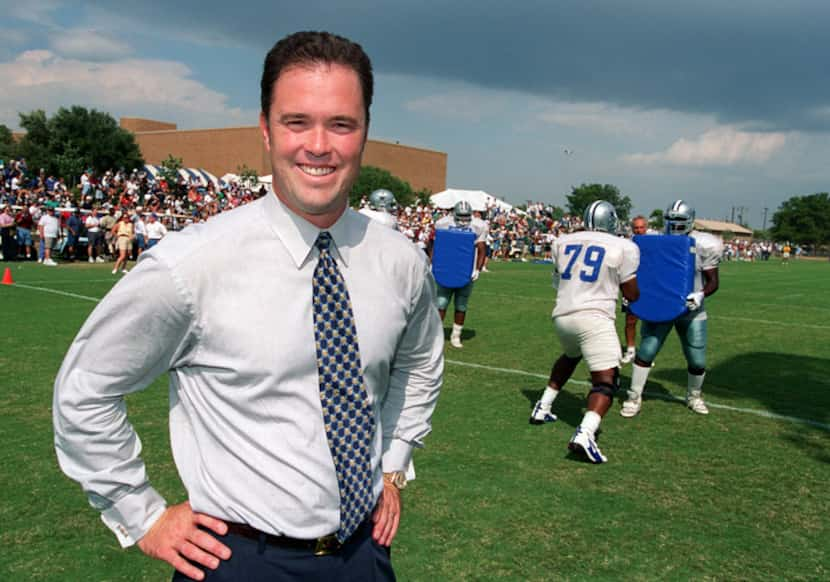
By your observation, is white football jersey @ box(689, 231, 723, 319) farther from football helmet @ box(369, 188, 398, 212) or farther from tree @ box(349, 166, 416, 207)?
tree @ box(349, 166, 416, 207)

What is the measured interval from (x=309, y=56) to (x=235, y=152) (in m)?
80.5

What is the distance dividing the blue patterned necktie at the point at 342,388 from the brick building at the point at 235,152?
75.0 meters

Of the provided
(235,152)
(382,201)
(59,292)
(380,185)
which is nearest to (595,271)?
(382,201)

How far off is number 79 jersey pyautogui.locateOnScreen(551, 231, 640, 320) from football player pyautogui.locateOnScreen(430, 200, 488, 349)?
13.6 ft

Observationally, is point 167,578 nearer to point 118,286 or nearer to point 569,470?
point 118,286

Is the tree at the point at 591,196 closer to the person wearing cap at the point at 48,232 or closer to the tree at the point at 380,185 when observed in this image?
the tree at the point at 380,185

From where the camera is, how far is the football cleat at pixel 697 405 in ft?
24.5

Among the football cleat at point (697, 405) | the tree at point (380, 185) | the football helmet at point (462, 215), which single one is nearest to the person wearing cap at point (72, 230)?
the football helmet at point (462, 215)

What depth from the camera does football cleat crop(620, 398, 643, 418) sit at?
287 inches

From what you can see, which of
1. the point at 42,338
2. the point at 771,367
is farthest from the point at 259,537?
the point at 771,367

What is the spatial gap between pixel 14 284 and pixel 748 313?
657 inches

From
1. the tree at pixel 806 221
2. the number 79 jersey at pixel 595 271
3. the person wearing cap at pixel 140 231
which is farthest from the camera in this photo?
the tree at pixel 806 221

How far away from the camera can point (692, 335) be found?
7.46m

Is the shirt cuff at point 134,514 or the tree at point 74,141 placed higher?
the tree at point 74,141
